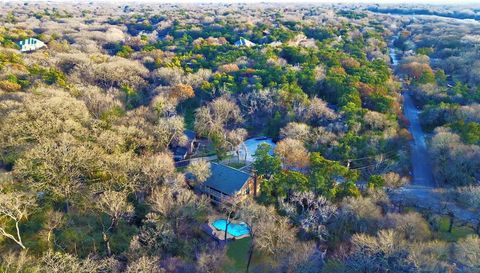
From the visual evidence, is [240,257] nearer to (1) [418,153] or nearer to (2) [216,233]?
(2) [216,233]

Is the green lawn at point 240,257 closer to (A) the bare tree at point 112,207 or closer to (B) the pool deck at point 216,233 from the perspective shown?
(B) the pool deck at point 216,233

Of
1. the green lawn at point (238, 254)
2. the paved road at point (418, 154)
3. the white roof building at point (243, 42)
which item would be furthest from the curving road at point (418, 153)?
the white roof building at point (243, 42)

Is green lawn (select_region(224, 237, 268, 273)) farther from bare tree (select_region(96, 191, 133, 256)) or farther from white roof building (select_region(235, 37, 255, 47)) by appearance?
white roof building (select_region(235, 37, 255, 47))

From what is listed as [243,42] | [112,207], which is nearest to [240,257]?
[112,207]

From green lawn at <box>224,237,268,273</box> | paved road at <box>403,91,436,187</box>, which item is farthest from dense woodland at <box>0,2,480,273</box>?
paved road at <box>403,91,436,187</box>

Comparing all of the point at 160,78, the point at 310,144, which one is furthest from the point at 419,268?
the point at 160,78

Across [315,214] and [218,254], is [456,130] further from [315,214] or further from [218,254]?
[218,254]
